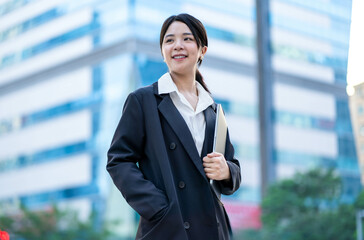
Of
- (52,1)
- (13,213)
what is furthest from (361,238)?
(52,1)

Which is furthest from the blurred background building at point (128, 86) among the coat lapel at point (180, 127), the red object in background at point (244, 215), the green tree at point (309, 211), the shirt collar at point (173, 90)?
the coat lapel at point (180, 127)

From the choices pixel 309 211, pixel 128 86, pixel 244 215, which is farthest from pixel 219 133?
pixel 128 86

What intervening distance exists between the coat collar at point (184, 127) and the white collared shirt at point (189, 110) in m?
0.01

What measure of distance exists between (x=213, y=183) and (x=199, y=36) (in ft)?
1.09

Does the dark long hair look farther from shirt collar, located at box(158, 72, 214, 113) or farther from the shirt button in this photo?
the shirt button

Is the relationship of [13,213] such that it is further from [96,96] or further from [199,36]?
[199,36]

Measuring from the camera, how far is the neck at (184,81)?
124cm

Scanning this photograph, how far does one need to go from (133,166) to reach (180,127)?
0.13m

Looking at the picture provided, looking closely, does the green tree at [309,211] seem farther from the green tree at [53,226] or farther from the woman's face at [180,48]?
the woman's face at [180,48]

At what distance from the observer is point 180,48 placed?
119 centimetres

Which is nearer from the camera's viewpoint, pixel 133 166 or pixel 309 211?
pixel 133 166

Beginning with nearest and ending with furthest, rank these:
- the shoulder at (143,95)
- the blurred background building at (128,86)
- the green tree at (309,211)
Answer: the shoulder at (143,95), the green tree at (309,211), the blurred background building at (128,86)

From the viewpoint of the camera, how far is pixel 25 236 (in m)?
10.3

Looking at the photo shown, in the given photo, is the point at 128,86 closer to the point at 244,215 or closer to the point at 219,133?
the point at 244,215
